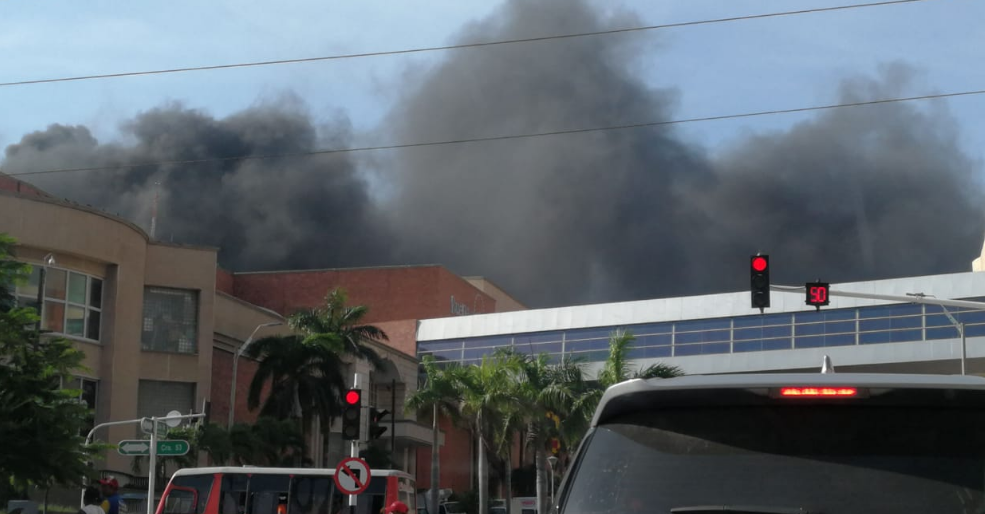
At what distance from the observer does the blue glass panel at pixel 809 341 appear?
68588 mm

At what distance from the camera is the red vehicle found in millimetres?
27562

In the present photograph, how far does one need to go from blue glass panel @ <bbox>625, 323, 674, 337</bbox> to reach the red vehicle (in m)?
49.3

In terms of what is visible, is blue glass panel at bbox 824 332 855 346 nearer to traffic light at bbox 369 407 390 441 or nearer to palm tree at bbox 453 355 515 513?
palm tree at bbox 453 355 515 513

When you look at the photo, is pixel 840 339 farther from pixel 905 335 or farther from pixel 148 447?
pixel 148 447

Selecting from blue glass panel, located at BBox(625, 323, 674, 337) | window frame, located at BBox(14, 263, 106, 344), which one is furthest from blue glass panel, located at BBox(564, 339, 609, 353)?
window frame, located at BBox(14, 263, 106, 344)

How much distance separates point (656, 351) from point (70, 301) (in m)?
35.9

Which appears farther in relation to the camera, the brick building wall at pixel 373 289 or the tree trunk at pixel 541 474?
the brick building wall at pixel 373 289

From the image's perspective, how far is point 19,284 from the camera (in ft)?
84.8

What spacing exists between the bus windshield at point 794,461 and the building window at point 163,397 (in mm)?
53596

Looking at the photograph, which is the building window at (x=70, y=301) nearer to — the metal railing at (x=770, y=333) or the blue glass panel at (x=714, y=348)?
the metal railing at (x=770, y=333)

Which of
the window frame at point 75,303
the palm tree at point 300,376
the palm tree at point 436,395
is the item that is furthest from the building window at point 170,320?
the palm tree at point 436,395

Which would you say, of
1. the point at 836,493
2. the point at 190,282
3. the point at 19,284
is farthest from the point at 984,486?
the point at 190,282

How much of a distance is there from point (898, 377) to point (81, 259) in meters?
51.6

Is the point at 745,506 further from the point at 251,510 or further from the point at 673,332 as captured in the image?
the point at 673,332
